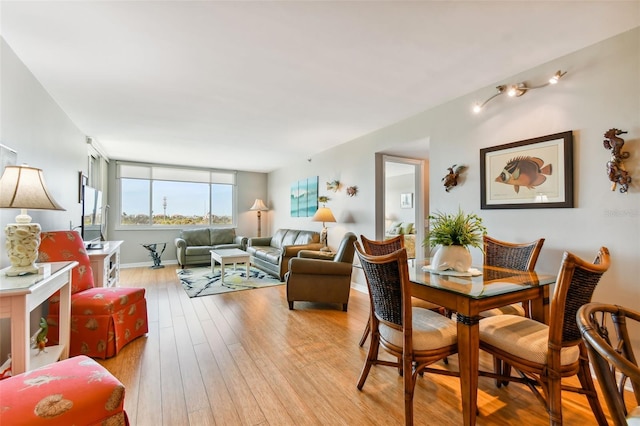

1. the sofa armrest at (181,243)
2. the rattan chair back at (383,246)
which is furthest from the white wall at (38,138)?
the rattan chair back at (383,246)

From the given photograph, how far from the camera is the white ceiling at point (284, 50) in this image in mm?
1753

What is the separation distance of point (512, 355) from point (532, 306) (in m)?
0.58

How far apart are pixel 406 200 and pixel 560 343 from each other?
5380 millimetres

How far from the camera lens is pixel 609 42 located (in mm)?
2045

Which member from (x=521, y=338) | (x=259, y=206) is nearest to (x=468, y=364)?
(x=521, y=338)

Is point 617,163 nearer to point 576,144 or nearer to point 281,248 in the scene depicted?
point 576,144

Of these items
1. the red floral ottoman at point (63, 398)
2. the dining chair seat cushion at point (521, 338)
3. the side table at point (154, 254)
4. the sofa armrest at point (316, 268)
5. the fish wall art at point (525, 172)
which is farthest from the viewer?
the side table at point (154, 254)

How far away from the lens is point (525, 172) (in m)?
2.50

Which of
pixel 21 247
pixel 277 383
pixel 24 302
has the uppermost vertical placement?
pixel 21 247

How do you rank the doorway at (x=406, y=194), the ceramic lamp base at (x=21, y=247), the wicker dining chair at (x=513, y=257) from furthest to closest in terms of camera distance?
the doorway at (x=406, y=194) → the wicker dining chair at (x=513, y=257) → the ceramic lamp base at (x=21, y=247)

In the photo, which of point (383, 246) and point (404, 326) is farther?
point (383, 246)

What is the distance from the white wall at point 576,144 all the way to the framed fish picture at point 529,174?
57 millimetres


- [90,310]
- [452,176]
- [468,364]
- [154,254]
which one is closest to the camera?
[468,364]

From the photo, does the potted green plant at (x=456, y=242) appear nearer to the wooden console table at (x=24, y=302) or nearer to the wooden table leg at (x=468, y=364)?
the wooden table leg at (x=468, y=364)
